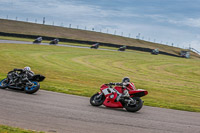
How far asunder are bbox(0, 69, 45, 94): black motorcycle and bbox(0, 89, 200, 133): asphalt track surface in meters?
2.01

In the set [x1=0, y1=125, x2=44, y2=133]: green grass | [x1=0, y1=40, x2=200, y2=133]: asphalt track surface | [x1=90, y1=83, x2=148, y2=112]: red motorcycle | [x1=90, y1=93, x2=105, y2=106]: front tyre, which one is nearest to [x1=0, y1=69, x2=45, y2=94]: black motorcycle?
[x1=0, y1=40, x2=200, y2=133]: asphalt track surface

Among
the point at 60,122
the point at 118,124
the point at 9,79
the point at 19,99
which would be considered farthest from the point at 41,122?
the point at 9,79

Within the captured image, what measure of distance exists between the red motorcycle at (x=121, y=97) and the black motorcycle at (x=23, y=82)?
329 centimetres

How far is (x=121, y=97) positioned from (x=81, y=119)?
3245mm

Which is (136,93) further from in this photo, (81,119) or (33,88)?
(33,88)

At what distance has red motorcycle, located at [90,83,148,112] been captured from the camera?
12.4 m

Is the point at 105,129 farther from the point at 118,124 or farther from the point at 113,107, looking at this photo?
the point at 113,107

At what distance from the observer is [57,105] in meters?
12.1

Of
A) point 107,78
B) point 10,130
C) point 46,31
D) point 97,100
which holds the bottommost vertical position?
point 107,78

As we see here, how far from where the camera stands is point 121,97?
12742 mm

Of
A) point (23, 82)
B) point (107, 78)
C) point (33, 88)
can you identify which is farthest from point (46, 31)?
point (33, 88)

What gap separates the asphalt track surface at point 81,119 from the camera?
8.74 metres

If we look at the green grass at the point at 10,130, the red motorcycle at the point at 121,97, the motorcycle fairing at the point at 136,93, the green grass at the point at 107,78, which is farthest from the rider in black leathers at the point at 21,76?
the green grass at the point at 10,130

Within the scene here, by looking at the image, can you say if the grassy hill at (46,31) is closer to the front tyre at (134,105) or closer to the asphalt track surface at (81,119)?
the asphalt track surface at (81,119)
